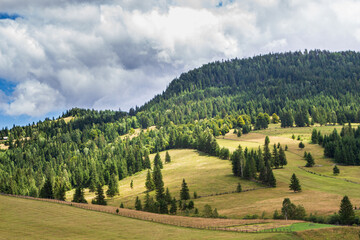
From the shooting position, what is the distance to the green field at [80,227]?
4909 centimetres

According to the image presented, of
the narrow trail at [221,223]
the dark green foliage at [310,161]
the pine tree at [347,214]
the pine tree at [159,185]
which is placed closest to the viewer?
the pine tree at [347,214]

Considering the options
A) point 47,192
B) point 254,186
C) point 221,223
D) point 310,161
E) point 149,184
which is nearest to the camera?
point 221,223

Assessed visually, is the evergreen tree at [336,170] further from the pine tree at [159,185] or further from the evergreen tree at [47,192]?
the evergreen tree at [47,192]

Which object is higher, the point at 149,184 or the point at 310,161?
the point at 310,161

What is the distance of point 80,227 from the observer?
56344 millimetres

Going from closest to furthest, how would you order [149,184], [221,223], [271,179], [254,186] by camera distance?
[221,223], [271,179], [254,186], [149,184]

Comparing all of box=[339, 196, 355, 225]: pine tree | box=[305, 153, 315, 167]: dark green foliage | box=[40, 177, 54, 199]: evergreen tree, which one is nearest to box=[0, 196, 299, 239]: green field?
box=[339, 196, 355, 225]: pine tree

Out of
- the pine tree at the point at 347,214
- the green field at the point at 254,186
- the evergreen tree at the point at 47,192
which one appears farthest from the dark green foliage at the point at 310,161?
the evergreen tree at the point at 47,192

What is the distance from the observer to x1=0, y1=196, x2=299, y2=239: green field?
49.1m

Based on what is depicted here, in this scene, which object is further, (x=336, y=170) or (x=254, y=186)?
(x=336, y=170)

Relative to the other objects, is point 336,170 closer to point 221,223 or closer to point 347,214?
point 347,214

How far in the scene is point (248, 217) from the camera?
6819cm

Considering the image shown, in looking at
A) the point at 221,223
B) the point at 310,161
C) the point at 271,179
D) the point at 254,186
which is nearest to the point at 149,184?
the point at 254,186

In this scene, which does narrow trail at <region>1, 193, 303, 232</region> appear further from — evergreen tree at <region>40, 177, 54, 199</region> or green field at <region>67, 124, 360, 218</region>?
evergreen tree at <region>40, 177, 54, 199</region>
